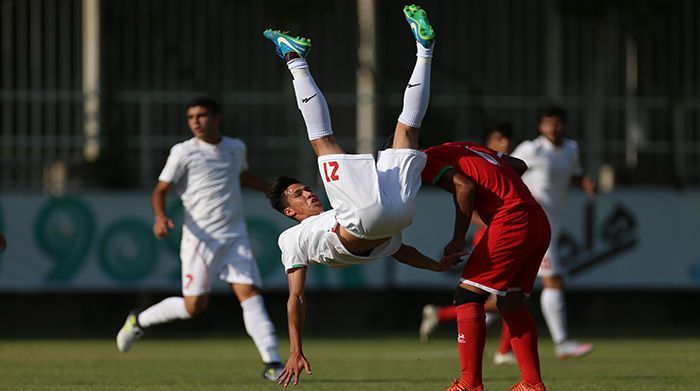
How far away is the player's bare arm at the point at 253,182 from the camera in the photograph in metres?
12.3

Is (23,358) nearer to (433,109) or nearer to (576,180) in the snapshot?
(576,180)

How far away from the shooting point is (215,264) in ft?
39.9

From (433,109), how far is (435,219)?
2246mm

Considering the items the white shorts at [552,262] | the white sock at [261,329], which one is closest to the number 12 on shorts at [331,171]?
the white sock at [261,329]

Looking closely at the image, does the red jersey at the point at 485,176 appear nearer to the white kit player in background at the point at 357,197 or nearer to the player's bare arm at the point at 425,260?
the white kit player in background at the point at 357,197

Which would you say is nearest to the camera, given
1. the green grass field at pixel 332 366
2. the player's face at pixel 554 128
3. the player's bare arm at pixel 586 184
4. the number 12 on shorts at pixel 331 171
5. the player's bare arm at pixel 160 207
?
the number 12 on shorts at pixel 331 171

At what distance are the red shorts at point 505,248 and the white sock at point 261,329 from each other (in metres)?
2.95

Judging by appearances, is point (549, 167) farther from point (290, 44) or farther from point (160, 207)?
point (290, 44)

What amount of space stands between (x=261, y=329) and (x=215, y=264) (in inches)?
31.7

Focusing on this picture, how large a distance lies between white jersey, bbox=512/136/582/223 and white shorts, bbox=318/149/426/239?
5.75m

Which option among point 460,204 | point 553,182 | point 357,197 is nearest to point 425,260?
point 460,204

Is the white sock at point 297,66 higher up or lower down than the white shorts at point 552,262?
higher up

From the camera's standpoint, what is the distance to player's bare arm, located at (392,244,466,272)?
854cm

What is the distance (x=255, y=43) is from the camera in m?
20.9
